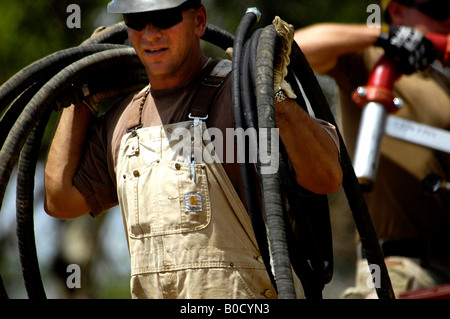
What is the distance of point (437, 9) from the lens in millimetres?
5195

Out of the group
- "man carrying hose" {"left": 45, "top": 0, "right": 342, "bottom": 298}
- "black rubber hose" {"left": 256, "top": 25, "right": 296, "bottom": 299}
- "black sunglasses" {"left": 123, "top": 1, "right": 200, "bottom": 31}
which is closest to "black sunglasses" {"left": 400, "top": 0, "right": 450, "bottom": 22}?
"man carrying hose" {"left": 45, "top": 0, "right": 342, "bottom": 298}

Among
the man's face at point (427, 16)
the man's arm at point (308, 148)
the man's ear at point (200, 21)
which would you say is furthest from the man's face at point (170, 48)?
the man's face at point (427, 16)

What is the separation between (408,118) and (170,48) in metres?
2.30

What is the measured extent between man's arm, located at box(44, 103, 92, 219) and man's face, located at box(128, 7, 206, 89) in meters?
0.42

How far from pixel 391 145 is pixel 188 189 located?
228 centimetres

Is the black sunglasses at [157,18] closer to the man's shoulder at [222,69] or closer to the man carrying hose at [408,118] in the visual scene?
the man's shoulder at [222,69]

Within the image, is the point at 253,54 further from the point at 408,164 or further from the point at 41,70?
the point at 408,164

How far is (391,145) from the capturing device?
16.5ft

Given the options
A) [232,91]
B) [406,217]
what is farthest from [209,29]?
[406,217]

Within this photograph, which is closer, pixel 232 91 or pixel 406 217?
pixel 232 91

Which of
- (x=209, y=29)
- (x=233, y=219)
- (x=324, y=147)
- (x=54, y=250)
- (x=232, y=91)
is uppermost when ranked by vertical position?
(x=209, y=29)

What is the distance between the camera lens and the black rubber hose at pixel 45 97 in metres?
3.16

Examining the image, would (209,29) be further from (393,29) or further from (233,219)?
(393,29)

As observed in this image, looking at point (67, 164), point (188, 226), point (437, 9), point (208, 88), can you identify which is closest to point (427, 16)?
point (437, 9)
